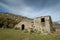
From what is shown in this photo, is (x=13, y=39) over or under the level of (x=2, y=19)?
under

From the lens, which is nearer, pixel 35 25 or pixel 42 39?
pixel 42 39

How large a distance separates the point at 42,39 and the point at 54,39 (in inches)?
70.4

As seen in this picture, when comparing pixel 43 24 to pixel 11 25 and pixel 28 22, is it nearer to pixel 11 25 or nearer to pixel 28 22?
pixel 28 22

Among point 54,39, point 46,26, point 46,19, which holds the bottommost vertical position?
point 54,39

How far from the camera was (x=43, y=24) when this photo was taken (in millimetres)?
21500

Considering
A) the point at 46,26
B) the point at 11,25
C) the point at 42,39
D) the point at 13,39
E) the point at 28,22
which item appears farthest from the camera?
the point at 11,25

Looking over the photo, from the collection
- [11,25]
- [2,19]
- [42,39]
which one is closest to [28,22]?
[11,25]

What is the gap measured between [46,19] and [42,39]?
7.86m

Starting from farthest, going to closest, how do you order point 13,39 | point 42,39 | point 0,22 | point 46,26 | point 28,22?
point 0,22
point 28,22
point 46,26
point 42,39
point 13,39

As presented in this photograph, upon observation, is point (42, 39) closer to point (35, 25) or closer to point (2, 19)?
point (35, 25)

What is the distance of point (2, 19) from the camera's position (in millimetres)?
27641

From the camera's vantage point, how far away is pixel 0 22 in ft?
84.0

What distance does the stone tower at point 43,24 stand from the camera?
20938mm

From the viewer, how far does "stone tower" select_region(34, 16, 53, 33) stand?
2094 centimetres
